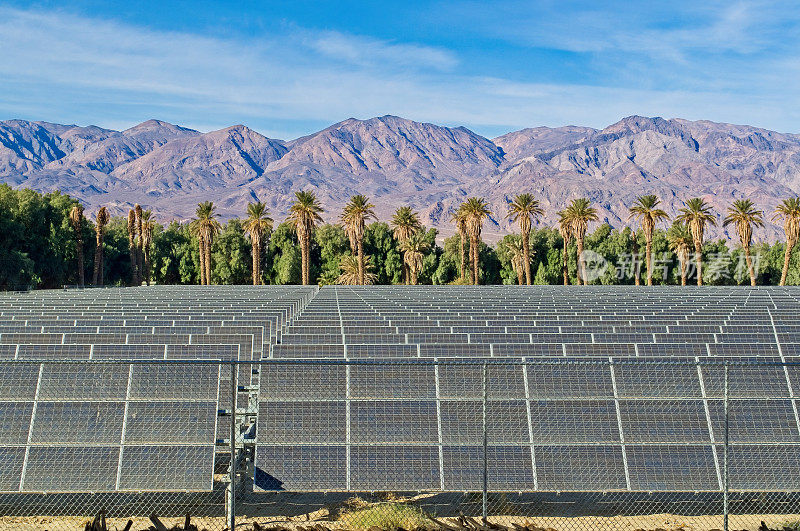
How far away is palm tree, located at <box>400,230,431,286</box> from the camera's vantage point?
3460 inches

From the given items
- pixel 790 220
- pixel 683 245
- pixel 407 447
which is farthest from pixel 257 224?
pixel 407 447

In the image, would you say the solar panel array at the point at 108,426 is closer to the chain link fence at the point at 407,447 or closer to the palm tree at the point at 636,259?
the chain link fence at the point at 407,447

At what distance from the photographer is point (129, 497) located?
9.68 m

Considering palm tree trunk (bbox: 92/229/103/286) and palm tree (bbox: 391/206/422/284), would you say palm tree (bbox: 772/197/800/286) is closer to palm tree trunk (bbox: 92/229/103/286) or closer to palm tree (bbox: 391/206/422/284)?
palm tree (bbox: 391/206/422/284)

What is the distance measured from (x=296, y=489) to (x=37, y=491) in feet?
10.9

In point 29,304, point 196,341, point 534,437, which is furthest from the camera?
point 29,304

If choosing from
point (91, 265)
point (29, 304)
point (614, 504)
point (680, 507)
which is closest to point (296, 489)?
point (614, 504)

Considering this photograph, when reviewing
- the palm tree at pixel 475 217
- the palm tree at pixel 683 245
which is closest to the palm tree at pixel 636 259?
the palm tree at pixel 683 245

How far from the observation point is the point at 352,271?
8800 centimetres

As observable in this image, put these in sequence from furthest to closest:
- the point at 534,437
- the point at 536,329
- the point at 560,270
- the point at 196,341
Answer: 1. the point at 560,270
2. the point at 536,329
3. the point at 196,341
4. the point at 534,437

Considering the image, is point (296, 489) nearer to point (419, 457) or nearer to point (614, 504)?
point (419, 457)

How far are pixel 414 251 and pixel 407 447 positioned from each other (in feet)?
259

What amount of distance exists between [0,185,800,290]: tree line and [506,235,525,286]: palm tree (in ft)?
0.62

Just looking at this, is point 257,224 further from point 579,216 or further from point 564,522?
point 564,522
